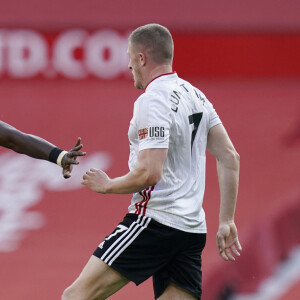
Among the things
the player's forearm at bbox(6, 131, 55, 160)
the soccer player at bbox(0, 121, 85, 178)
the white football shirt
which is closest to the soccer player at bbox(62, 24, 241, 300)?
the white football shirt

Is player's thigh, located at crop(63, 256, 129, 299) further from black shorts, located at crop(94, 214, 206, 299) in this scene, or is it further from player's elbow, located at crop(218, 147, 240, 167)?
player's elbow, located at crop(218, 147, 240, 167)

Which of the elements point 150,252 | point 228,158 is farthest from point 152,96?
point 150,252

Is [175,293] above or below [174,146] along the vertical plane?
below

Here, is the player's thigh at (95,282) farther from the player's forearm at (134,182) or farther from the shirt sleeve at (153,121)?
Result: the shirt sleeve at (153,121)

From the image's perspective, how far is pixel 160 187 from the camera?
14.6ft

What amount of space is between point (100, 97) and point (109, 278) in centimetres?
332

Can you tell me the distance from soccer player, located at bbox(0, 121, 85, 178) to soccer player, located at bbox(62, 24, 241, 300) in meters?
0.47

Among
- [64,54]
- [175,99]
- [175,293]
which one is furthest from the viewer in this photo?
[64,54]

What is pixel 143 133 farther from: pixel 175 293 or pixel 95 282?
pixel 175 293

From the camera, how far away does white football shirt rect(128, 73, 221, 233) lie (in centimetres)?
432

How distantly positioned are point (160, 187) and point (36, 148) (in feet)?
2.90

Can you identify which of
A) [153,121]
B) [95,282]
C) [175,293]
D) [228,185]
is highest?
[153,121]

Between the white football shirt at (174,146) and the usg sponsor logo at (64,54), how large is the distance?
291 cm

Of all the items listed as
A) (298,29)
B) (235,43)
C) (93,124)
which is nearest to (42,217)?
(93,124)
